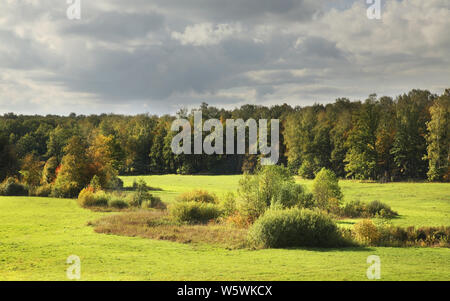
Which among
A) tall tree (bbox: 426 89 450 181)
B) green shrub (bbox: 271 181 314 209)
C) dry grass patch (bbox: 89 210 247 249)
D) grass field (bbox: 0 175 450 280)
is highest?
tall tree (bbox: 426 89 450 181)

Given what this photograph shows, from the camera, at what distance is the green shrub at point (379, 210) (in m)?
33.6

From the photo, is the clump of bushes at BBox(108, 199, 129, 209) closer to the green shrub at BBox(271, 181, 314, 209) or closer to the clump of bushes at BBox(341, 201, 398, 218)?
the green shrub at BBox(271, 181, 314, 209)

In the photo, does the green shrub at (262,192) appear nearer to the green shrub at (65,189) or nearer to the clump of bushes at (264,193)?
the clump of bushes at (264,193)

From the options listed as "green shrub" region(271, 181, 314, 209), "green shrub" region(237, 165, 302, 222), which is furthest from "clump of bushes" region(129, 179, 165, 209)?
"green shrub" region(271, 181, 314, 209)

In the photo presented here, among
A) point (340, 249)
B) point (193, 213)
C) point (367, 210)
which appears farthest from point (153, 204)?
point (340, 249)

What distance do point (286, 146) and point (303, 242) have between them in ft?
244

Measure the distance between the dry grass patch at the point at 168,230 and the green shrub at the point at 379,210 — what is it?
13.4 meters

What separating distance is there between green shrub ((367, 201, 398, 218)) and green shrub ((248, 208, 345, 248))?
41.7ft

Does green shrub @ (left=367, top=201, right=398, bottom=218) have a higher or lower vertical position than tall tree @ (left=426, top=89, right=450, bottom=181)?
lower

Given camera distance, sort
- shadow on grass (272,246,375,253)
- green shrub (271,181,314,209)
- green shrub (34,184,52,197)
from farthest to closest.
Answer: green shrub (34,184,52,197), green shrub (271,181,314,209), shadow on grass (272,246,375,253)

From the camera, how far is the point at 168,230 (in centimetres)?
2698

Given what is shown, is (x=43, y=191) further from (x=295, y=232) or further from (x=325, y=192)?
(x=295, y=232)

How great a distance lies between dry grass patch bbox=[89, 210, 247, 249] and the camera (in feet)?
76.7
